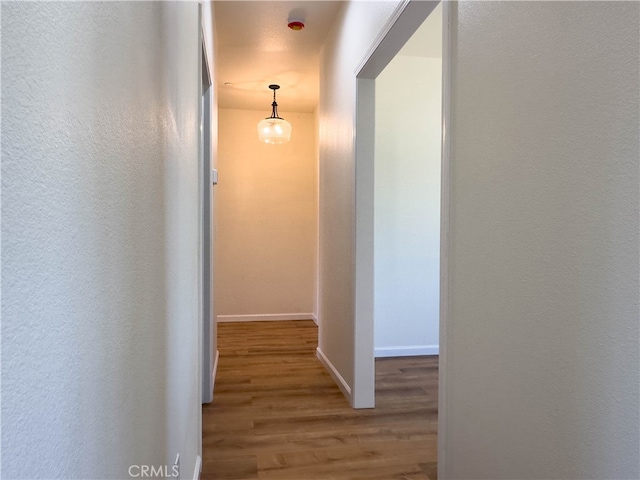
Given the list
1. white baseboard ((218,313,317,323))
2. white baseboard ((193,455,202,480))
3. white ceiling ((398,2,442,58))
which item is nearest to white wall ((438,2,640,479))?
white baseboard ((193,455,202,480))

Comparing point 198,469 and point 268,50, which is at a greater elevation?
point 268,50

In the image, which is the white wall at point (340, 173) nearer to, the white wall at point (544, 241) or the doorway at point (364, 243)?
the doorway at point (364, 243)

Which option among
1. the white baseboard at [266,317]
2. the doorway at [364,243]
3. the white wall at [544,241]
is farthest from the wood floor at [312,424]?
the white baseboard at [266,317]

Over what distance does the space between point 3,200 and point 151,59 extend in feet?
2.37

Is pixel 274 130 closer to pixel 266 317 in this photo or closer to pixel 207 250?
pixel 207 250

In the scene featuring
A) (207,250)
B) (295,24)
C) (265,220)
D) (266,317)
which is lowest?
(266,317)

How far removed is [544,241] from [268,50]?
3265mm

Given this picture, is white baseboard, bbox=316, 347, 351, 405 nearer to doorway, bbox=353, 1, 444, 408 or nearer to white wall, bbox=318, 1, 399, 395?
white wall, bbox=318, 1, 399, 395

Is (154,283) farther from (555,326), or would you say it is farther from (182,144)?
(555,326)

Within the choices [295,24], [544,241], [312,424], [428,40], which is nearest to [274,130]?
[295,24]

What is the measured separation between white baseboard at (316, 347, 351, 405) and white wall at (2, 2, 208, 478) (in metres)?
1.74

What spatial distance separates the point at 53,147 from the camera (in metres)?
0.51

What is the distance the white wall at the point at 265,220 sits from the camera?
17.6 feet

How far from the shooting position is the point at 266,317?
5.46m
